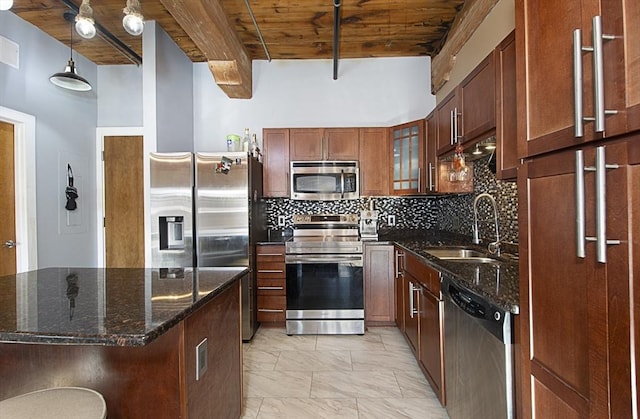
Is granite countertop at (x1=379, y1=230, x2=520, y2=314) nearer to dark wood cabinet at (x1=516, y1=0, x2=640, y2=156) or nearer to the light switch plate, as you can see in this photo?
dark wood cabinet at (x1=516, y1=0, x2=640, y2=156)

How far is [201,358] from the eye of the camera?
1.31 meters

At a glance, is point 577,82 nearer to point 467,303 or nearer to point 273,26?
point 467,303

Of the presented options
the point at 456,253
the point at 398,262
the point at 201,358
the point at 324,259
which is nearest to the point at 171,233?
the point at 324,259

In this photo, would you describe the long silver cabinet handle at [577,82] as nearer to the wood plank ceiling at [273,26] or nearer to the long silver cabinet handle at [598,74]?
the long silver cabinet handle at [598,74]

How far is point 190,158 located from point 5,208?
173 cm

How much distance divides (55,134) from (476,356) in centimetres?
426

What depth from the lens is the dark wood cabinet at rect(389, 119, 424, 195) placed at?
333 cm

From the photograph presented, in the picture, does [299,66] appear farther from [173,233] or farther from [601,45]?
[601,45]

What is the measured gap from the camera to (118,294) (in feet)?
4.33

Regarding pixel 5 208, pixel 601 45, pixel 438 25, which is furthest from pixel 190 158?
pixel 601 45

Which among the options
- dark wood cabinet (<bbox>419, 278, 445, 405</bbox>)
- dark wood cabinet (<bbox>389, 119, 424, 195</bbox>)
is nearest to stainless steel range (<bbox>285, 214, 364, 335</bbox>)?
dark wood cabinet (<bbox>389, 119, 424, 195</bbox>)

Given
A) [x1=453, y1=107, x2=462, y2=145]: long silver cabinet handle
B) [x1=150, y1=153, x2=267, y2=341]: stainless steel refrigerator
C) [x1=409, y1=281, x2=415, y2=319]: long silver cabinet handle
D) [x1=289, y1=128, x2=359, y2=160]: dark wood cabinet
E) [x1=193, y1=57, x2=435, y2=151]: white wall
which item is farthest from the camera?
[x1=193, y1=57, x2=435, y2=151]: white wall

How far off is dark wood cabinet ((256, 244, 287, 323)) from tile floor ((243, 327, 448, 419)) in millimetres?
217

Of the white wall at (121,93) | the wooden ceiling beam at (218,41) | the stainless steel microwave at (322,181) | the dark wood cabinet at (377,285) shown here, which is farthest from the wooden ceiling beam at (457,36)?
the white wall at (121,93)
